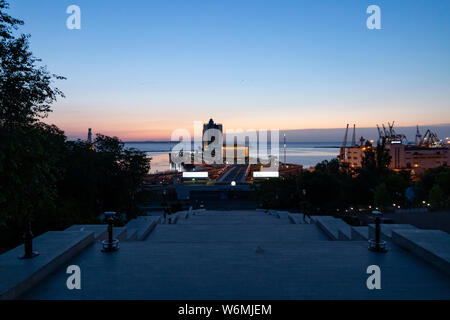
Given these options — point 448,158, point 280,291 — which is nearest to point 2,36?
point 280,291

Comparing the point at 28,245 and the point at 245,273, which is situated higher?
the point at 28,245

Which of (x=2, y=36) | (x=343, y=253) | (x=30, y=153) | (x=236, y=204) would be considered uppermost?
(x=2, y=36)

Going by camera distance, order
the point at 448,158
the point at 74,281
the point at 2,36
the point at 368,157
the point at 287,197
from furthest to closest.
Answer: the point at 448,158 < the point at 368,157 < the point at 287,197 < the point at 2,36 < the point at 74,281

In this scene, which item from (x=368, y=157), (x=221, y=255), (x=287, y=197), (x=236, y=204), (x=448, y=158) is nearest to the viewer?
(x=221, y=255)

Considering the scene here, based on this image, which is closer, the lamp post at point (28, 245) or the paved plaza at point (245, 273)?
the paved plaza at point (245, 273)

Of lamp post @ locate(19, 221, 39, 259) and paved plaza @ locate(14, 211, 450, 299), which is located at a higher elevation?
lamp post @ locate(19, 221, 39, 259)

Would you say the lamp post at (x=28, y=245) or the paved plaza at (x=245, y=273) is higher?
the lamp post at (x=28, y=245)

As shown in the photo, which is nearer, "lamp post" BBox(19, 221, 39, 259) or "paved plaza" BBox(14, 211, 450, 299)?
"paved plaza" BBox(14, 211, 450, 299)

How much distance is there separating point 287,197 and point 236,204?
871 cm
